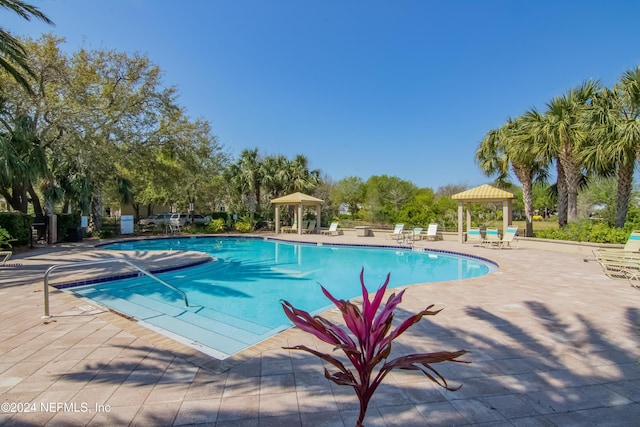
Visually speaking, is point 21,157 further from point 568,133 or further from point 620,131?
point 620,131

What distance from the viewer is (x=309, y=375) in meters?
3.04

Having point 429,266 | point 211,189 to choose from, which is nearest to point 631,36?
point 429,266

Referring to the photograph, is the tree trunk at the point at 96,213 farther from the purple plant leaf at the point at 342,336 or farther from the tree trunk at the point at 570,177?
the tree trunk at the point at 570,177

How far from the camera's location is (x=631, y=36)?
11.0m

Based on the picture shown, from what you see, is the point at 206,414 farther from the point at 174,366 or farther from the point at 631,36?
the point at 631,36

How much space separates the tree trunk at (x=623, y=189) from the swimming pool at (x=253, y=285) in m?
5.79

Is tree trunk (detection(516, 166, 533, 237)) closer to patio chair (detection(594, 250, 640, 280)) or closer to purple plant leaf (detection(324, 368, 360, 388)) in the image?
patio chair (detection(594, 250, 640, 280))

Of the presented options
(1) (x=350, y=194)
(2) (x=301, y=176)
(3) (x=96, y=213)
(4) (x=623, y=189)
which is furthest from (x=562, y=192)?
(3) (x=96, y=213)

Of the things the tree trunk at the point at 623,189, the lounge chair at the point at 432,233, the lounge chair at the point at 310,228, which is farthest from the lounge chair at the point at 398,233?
the tree trunk at the point at 623,189

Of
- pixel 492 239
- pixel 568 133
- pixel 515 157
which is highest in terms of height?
pixel 568 133

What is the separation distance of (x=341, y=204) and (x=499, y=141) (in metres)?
23.0

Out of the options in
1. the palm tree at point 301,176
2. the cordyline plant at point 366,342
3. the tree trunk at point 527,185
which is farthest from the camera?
the palm tree at point 301,176

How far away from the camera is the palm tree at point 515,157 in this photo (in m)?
15.0

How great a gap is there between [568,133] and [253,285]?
1372 centimetres
